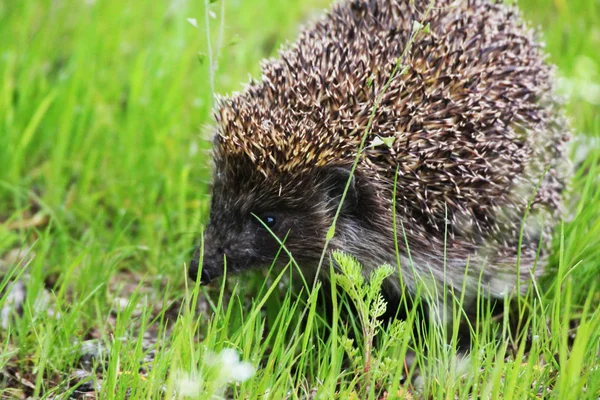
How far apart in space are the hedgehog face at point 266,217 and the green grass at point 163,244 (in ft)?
0.73

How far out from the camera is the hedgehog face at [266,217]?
13.6ft

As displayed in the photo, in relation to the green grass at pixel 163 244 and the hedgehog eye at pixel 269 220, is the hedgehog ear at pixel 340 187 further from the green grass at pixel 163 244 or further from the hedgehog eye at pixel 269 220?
the green grass at pixel 163 244

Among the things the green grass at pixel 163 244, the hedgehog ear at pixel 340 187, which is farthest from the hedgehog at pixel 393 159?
the green grass at pixel 163 244

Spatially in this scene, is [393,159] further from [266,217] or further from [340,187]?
[266,217]

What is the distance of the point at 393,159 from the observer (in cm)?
410

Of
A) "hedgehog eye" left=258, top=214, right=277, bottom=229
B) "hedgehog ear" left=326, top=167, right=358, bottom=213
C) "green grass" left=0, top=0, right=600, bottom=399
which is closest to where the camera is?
"green grass" left=0, top=0, right=600, bottom=399

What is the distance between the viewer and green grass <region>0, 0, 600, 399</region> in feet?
11.0

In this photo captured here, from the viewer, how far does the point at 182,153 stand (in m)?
6.03

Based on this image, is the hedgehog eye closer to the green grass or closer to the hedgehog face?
the hedgehog face

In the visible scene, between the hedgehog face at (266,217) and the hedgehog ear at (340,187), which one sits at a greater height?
the hedgehog ear at (340,187)

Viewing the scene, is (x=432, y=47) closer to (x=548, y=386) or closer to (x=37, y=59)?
(x=548, y=386)

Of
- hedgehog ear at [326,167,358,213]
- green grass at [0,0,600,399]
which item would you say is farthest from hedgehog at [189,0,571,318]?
green grass at [0,0,600,399]

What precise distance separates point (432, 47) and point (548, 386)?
1884 mm

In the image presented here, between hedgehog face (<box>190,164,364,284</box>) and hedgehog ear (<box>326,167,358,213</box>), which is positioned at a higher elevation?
hedgehog ear (<box>326,167,358,213</box>)
